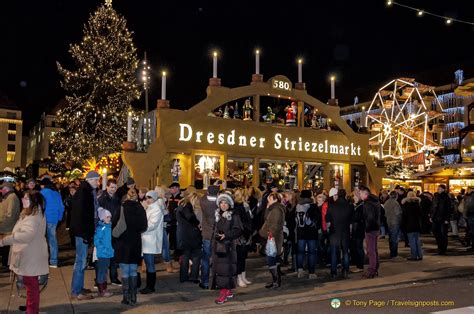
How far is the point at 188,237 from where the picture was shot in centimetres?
902

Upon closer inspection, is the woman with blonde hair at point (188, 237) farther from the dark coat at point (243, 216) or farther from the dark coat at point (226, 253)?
the dark coat at point (226, 253)

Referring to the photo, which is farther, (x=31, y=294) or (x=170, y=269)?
(x=170, y=269)

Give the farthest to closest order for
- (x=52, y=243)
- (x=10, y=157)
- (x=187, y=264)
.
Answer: (x=10, y=157) → (x=52, y=243) → (x=187, y=264)

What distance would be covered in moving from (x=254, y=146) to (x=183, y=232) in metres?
5.84

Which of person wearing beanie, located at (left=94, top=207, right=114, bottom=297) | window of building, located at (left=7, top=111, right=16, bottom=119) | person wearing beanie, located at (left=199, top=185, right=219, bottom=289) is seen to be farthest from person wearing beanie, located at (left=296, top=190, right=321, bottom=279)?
window of building, located at (left=7, top=111, right=16, bottom=119)

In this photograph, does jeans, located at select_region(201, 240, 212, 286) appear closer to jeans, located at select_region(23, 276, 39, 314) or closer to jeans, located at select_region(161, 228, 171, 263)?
jeans, located at select_region(161, 228, 171, 263)

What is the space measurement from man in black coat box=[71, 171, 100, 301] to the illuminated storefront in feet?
15.7

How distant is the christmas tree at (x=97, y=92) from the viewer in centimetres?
2798

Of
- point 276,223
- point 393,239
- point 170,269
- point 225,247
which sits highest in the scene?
point 276,223

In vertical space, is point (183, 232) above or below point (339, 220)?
below

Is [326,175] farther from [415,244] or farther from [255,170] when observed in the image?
[415,244]

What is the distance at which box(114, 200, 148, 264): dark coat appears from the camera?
735 centimetres

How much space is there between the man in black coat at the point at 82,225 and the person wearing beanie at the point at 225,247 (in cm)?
194

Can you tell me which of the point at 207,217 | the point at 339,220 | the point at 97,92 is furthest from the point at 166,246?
the point at 97,92
